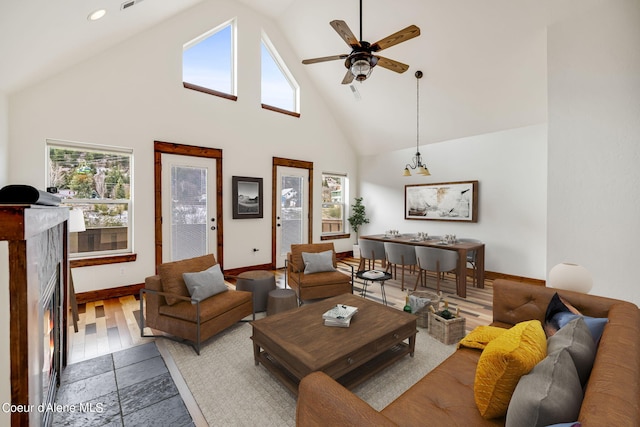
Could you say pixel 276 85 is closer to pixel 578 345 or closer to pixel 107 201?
pixel 107 201

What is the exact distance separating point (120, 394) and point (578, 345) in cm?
275

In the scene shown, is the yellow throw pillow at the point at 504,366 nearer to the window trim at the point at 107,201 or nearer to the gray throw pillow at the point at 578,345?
the gray throw pillow at the point at 578,345

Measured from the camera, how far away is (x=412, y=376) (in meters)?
2.22

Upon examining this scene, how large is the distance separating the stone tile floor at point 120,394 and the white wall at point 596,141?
4139 millimetres

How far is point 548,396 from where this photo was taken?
878 mm

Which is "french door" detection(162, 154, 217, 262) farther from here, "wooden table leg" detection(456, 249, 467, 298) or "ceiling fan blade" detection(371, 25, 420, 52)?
"wooden table leg" detection(456, 249, 467, 298)

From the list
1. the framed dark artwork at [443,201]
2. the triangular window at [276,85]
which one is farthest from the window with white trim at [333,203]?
the triangular window at [276,85]

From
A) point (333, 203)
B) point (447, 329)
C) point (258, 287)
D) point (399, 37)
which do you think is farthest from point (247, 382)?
point (333, 203)

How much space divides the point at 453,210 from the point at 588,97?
9.19 feet

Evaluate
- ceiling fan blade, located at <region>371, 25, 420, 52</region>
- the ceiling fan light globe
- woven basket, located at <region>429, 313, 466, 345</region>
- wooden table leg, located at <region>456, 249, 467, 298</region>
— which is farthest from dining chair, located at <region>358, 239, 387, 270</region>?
ceiling fan blade, located at <region>371, 25, 420, 52</region>

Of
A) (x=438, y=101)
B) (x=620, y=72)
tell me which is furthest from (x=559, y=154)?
(x=438, y=101)

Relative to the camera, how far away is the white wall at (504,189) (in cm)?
458

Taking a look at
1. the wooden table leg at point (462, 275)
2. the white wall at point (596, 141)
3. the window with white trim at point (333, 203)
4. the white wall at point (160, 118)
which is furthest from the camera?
the window with white trim at point (333, 203)

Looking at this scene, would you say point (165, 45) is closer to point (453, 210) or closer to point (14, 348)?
point (14, 348)
